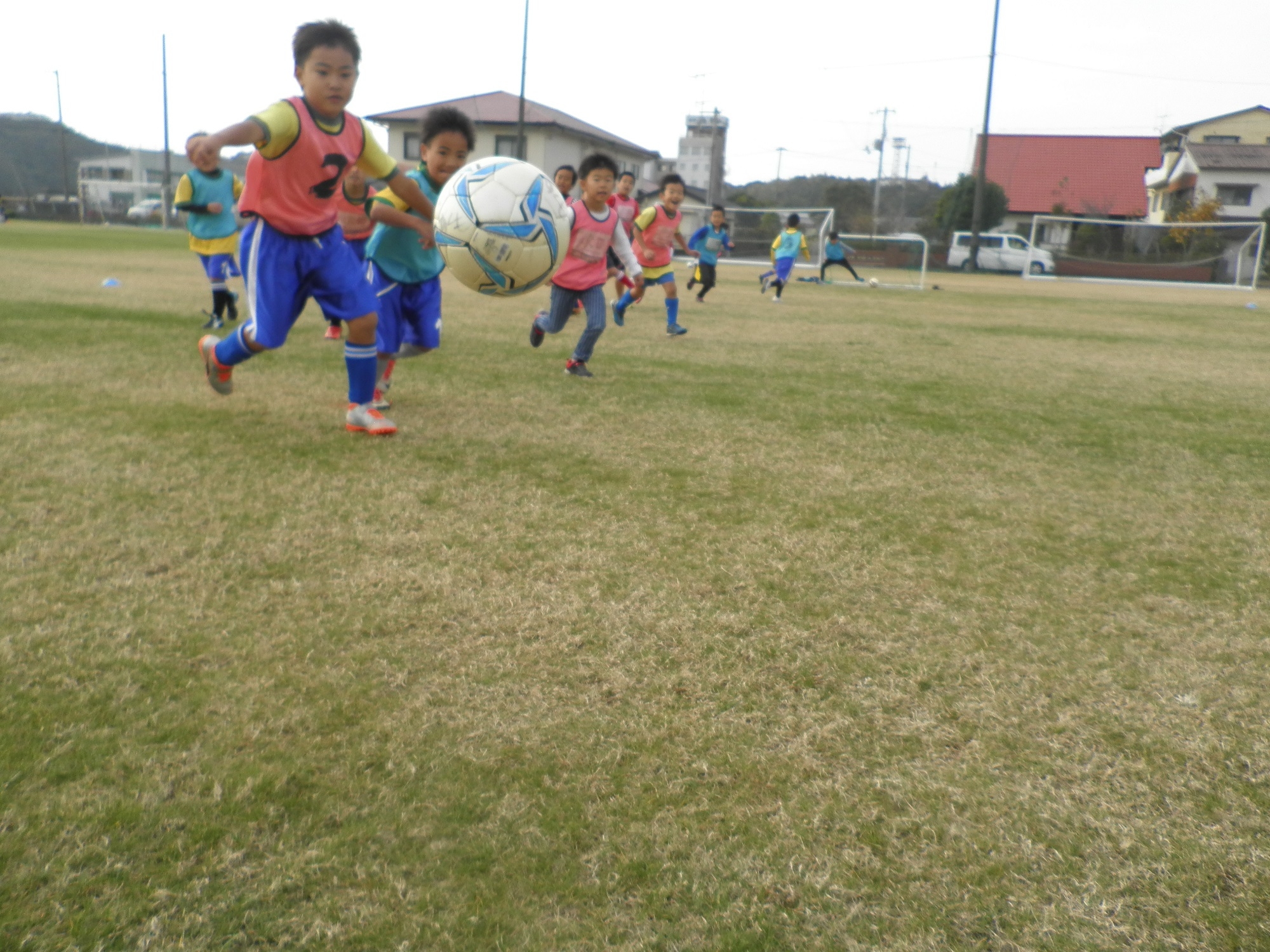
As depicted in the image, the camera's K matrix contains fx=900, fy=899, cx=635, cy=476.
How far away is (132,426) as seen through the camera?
4.90 metres

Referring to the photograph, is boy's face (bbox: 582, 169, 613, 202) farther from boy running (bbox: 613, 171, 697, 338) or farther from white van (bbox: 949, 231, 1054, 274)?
white van (bbox: 949, 231, 1054, 274)

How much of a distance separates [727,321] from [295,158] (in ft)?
28.1

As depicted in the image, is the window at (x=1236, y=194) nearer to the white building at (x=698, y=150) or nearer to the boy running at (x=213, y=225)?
the white building at (x=698, y=150)

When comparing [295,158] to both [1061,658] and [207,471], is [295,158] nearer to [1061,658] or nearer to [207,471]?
[207,471]

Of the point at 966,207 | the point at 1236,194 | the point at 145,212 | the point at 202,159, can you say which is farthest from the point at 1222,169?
the point at 145,212

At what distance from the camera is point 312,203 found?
180 inches

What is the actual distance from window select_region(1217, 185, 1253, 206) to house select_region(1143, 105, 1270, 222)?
33mm

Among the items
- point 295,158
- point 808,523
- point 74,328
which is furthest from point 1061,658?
point 74,328

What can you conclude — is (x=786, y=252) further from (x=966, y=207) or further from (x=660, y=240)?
(x=966, y=207)

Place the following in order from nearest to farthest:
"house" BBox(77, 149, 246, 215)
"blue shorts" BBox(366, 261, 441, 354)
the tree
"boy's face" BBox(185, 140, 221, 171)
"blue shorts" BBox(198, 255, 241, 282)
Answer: "boy's face" BBox(185, 140, 221, 171), "blue shorts" BBox(366, 261, 441, 354), "blue shorts" BBox(198, 255, 241, 282), the tree, "house" BBox(77, 149, 246, 215)

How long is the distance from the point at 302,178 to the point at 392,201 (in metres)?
0.85

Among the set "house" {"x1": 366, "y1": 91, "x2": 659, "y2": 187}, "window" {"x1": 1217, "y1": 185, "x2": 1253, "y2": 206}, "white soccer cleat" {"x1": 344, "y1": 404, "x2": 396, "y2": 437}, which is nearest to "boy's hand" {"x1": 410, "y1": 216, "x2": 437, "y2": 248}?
"white soccer cleat" {"x1": 344, "y1": 404, "x2": 396, "y2": 437}

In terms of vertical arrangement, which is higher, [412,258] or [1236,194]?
[1236,194]

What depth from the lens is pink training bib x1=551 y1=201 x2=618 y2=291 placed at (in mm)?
7098
